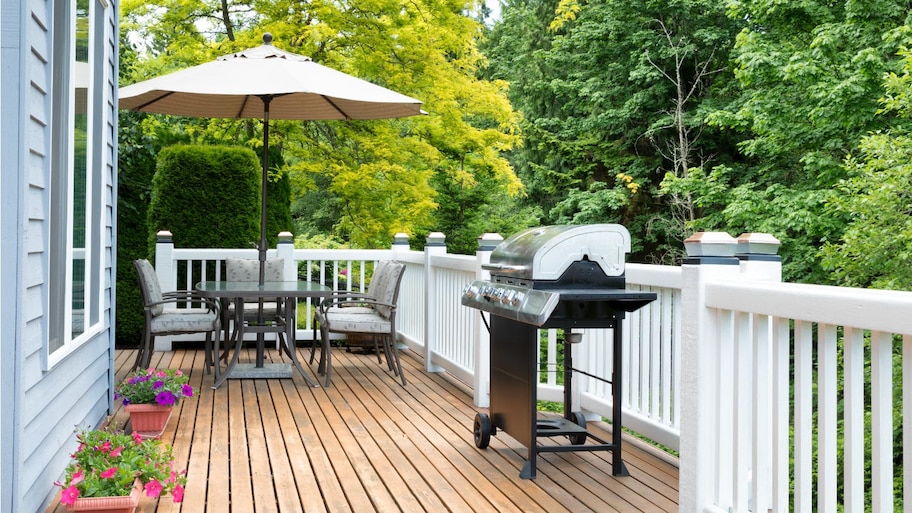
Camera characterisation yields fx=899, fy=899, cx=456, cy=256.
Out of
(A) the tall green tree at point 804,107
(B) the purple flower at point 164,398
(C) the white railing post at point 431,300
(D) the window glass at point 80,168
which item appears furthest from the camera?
(A) the tall green tree at point 804,107

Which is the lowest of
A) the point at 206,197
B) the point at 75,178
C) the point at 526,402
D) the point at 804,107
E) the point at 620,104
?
the point at 526,402

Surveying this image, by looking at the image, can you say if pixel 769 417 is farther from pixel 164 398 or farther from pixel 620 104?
pixel 620 104

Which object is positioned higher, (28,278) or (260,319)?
(28,278)

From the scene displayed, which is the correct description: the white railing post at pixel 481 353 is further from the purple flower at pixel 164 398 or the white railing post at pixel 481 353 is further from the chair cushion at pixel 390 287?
the purple flower at pixel 164 398

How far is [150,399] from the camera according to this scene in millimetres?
4652

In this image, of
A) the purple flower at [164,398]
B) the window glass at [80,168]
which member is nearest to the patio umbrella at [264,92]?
the window glass at [80,168]

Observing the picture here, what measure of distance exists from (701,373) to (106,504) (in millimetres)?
2056

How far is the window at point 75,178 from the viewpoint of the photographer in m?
3.36

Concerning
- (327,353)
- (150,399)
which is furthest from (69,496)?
(327,353)

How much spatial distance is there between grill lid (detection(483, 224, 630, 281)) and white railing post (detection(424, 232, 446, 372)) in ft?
10.2

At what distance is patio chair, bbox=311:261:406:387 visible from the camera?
6.47 meters

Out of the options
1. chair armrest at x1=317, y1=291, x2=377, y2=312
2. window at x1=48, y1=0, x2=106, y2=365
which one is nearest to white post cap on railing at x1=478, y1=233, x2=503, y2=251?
chair armrest at x1=317, y1=291, x2=377, y2=312

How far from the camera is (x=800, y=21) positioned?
16281mm

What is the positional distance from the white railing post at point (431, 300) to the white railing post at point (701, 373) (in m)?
4.25
